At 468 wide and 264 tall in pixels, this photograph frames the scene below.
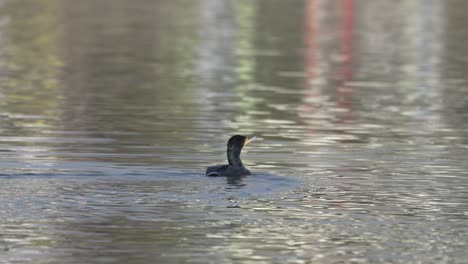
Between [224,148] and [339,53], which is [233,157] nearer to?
[224,148]

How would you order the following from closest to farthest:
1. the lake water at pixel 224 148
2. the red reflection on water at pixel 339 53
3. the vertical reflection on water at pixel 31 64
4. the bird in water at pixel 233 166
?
the lake water at pixel 224 148, the bird in water at pixel 233 166, the vertical reflection on water at pixel 31 64, the red reflection on water at pixel 339 53

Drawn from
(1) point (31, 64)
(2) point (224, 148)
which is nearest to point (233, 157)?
(2) point (224, 148)

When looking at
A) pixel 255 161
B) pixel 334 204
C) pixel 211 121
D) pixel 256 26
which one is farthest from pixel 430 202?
pixel 256 26

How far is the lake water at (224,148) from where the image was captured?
17.1 m

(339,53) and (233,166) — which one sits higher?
(339,53)

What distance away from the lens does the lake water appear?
17125mm

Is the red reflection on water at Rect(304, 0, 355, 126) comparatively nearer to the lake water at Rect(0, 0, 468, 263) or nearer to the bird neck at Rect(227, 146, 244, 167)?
the lake water at Rect(0, 0, 468, 263)

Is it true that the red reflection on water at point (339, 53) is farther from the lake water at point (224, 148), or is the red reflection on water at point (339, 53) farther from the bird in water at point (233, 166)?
the bird in water at point (233, 166)

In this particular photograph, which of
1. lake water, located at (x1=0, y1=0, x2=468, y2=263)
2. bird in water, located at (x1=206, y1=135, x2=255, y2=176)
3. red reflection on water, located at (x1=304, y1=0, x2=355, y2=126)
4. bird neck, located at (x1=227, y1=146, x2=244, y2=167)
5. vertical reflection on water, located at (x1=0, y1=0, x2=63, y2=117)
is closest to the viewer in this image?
lake water, located at (x1=0, y1=0, x2=468, y2=263)

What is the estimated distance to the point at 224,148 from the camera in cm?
2642

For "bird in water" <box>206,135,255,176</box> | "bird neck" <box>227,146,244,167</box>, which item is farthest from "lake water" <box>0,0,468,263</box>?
"bird neck" <box>227,146,244,167</box>

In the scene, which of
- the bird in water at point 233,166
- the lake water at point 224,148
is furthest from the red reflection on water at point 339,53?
the bird in water at point 233,166

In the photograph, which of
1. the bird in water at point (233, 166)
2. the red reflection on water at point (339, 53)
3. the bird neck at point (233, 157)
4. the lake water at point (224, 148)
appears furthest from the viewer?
the red reflection on water at point (339, 53)

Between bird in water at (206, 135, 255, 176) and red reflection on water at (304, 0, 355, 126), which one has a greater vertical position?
red reflection on water at (304, 0, 355, 126)
